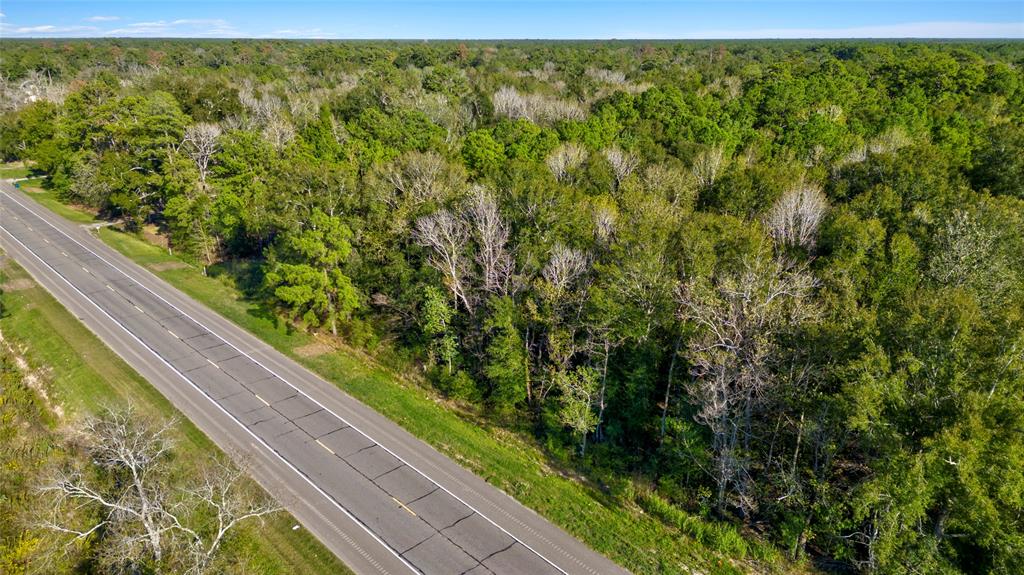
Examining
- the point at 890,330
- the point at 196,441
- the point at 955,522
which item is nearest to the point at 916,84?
the point at 890,330

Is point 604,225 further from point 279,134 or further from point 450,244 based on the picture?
point 279,134

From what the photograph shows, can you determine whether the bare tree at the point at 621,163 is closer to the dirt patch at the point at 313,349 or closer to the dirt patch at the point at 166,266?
the dirt patch at the point at 313,349

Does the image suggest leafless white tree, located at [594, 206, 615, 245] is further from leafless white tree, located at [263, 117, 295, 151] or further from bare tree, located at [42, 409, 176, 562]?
leafless white tree, located at [263, 117, 295, 151]

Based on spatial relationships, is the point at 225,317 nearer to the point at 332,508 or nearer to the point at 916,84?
the point at 332,508

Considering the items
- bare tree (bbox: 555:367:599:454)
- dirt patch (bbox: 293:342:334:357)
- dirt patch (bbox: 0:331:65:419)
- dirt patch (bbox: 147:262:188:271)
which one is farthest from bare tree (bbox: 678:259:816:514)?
dirt patch (bbox: 147:262:188:271)

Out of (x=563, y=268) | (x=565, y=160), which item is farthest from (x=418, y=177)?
(x=563, y=268)

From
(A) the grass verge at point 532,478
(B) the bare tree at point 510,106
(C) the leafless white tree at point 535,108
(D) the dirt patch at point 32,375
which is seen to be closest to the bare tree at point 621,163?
(C) the leafless white tree at point 535,108
